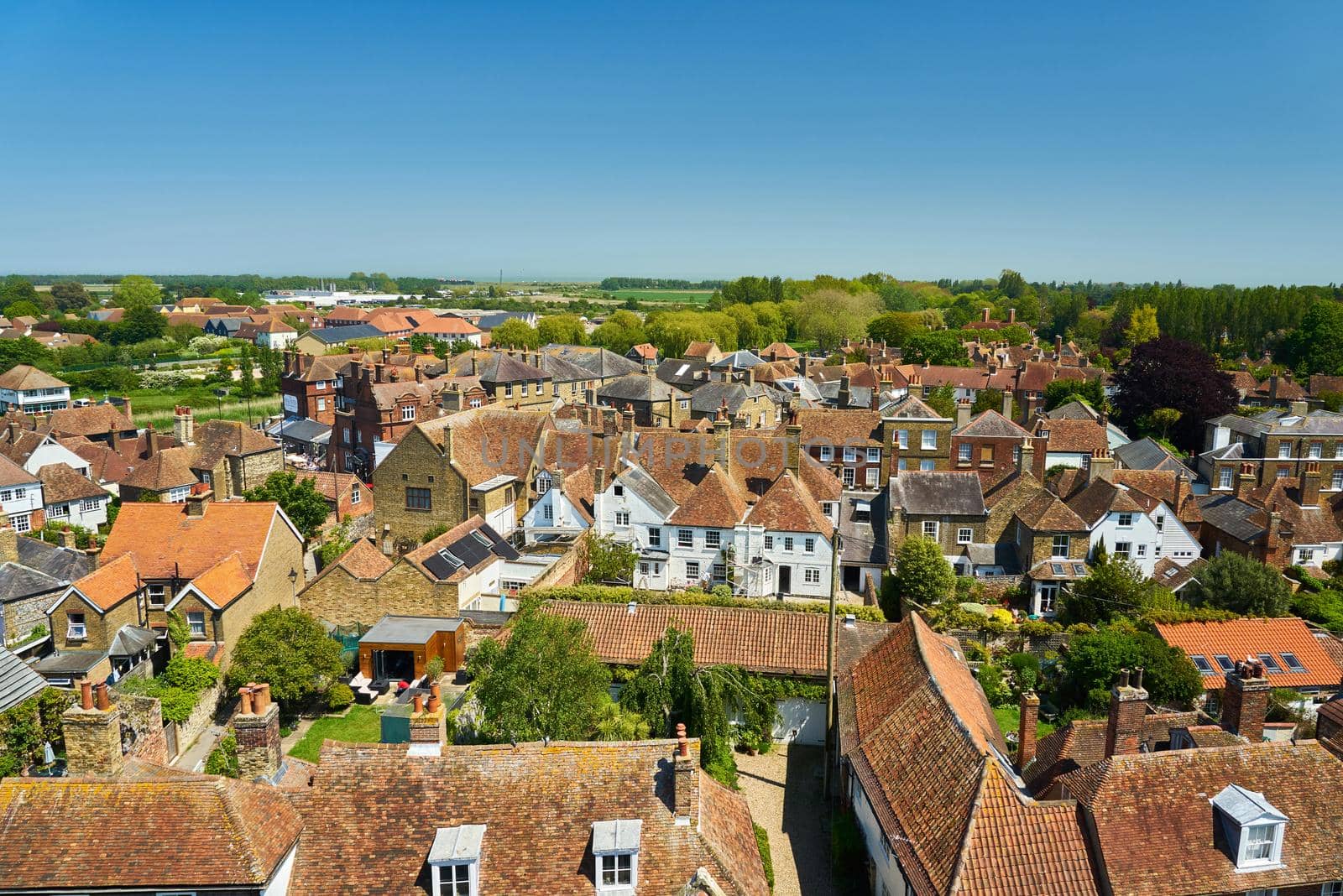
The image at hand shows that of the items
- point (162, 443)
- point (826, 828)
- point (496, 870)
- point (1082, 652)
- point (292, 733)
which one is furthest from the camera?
point (162, 443)

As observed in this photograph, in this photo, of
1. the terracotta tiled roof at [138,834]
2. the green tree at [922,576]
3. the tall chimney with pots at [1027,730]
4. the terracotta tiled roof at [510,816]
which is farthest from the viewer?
the green tree at [922,576]

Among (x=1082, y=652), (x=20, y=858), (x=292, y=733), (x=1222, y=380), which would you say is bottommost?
(x=292, y=733)

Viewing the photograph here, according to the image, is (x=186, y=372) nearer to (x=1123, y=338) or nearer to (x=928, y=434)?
(x=928, y=434)

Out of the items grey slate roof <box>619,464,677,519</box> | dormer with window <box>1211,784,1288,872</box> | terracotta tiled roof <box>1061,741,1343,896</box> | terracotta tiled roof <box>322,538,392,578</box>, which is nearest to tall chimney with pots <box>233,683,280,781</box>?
Answer: terracotta tiled roof <box>1061,741,1343,896</box>

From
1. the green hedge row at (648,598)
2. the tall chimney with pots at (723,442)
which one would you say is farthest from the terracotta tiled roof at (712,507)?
the green hedge row at (648,598)

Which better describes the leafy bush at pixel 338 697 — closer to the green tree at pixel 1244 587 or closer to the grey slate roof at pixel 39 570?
the grey slate roof at pixel 39 570

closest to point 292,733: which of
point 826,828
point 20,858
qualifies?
point 20,858
